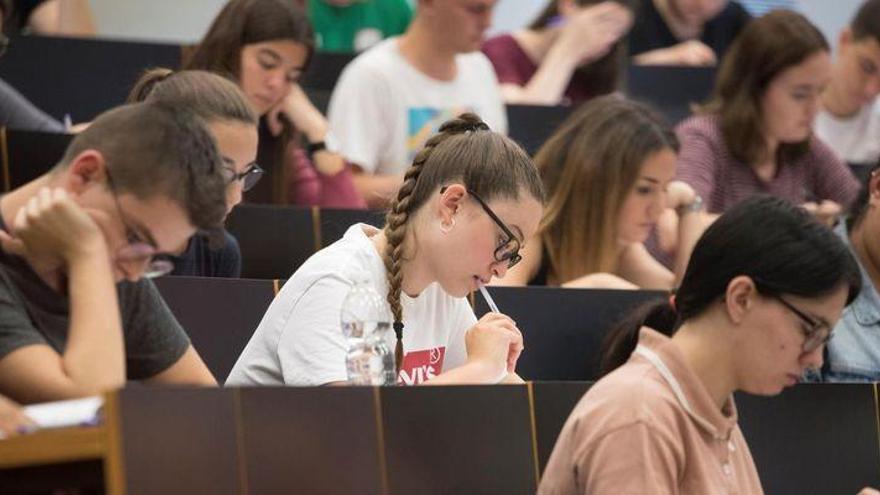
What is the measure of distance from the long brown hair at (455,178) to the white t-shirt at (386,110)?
71.3 inches

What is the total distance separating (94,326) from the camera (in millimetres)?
2160

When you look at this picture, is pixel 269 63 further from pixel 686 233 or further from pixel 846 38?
pixel 846 38

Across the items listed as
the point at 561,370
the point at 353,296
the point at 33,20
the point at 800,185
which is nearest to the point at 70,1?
Result: the point at 33,20

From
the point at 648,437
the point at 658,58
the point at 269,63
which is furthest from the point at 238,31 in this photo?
the point at 658,58

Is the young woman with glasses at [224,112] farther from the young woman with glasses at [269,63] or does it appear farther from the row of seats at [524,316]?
the young woman with glasses at [269,63]

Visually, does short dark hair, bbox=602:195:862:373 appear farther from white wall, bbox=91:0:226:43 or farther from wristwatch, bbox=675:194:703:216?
white wall, bbox=91:0:226:43

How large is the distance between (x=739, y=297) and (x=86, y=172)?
980mm

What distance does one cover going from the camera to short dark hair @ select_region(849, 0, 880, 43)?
545 centimetres

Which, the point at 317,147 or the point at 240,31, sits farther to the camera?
the point at 317,147

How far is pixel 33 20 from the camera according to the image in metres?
5.07

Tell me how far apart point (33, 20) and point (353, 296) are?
9.21ft

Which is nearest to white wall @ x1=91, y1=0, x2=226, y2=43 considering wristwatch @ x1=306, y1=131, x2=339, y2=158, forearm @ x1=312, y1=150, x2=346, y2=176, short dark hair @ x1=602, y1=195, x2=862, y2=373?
wristwatch @ x1=306, y1=131, x2=339, y2=158

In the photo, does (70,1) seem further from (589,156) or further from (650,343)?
(650,343)

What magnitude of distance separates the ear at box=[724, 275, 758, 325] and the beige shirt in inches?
4.4
